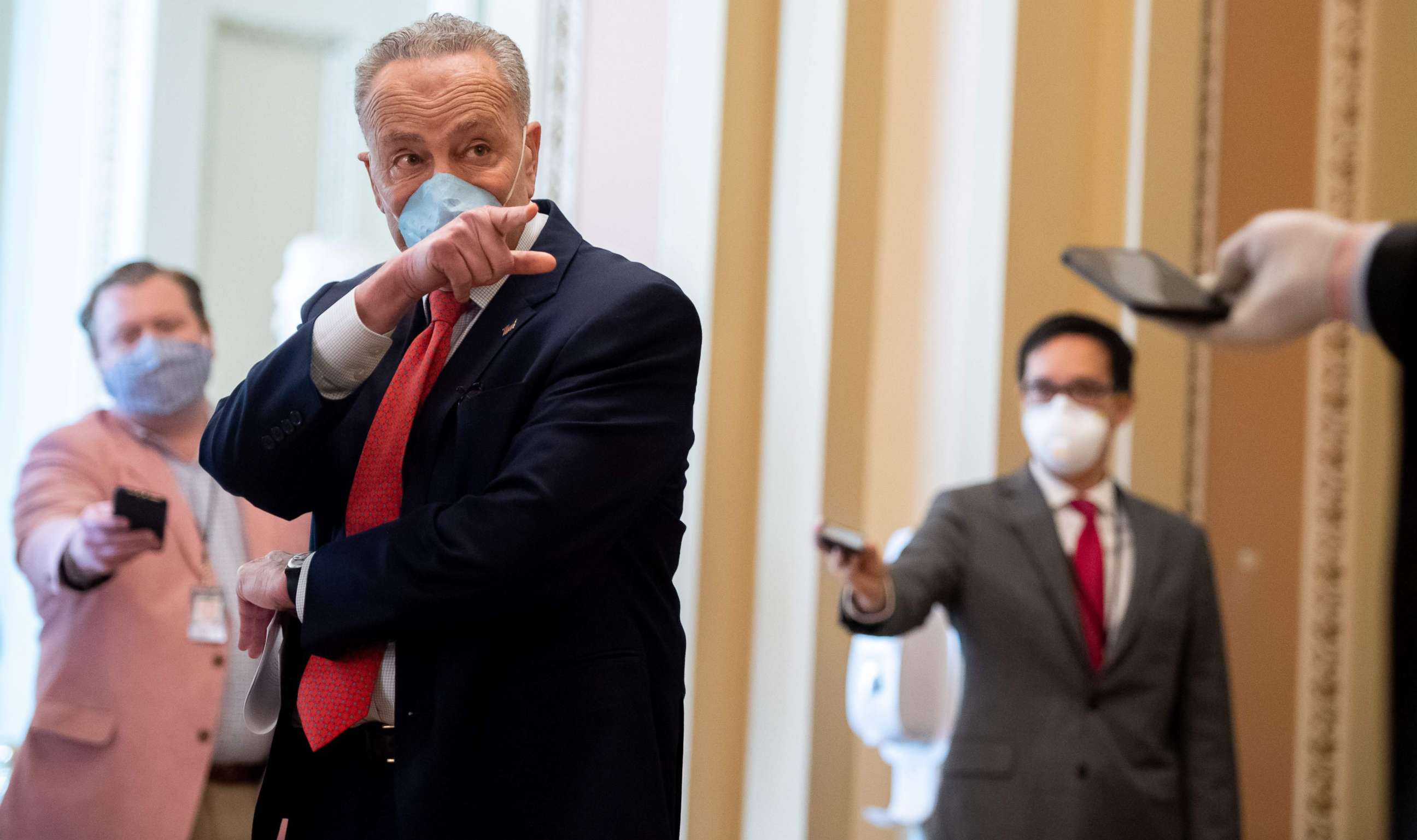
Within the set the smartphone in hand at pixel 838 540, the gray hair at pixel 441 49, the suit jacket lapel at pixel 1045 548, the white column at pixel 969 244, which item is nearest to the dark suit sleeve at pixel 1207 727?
the suit jacket lapel at pixel 1045 548

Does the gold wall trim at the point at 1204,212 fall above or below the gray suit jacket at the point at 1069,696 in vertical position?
above

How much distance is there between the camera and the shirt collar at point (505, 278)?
2.22m

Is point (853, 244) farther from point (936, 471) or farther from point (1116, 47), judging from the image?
point (1116, 47)

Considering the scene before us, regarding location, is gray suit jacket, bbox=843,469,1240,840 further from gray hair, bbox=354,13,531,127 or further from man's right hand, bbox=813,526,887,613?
gray hair, bbox=354,13,531,127

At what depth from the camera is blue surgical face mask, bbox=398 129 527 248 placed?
218 centimetres

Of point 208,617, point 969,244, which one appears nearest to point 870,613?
point 208,617

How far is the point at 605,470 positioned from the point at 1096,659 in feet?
6.10

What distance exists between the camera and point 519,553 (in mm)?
1966

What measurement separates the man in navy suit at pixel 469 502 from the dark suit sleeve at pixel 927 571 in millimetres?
1187

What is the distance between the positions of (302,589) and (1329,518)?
14.4 ft

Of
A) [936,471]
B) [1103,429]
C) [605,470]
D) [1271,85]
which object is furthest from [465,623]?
[1271,85]

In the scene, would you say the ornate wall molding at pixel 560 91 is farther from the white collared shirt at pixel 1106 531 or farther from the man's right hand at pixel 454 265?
the man's right hand at pixel 454 265

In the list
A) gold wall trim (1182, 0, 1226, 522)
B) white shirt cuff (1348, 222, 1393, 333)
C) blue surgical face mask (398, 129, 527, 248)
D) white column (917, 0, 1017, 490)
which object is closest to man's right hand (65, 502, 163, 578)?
blue surgical face mask (398, 129, 527, 248)

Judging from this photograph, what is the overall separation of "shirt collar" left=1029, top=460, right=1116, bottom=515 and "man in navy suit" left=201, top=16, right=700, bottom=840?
5.68 feet
